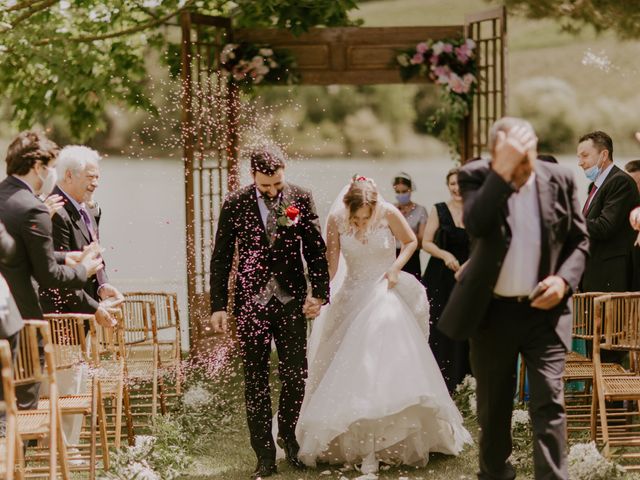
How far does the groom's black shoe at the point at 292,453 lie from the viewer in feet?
18.9

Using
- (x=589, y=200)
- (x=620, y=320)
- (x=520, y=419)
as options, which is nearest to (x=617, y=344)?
(x=620, y=320)

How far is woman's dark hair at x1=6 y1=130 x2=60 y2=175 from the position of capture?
16.1 feet

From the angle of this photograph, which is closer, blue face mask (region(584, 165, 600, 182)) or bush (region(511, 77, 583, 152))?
blue face mask (region(584, 165, 600, 182))

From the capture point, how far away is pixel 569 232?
14.2 ft

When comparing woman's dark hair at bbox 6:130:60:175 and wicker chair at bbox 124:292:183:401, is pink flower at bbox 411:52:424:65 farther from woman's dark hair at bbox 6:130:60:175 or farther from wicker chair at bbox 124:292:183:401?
woman's dark hair at bbox 6:130:60:175

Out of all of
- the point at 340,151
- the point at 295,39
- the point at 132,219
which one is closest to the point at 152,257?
the point at 132,219

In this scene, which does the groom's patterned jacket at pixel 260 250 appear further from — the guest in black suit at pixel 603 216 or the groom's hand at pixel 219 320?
the guest in black suit at pixel 603 216

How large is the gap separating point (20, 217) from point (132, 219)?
2024 cm

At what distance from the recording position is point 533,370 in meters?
4.30

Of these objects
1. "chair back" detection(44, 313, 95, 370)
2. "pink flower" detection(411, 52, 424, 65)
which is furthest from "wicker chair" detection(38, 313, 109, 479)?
"pink flower" detection(411, 52, 424, 65)

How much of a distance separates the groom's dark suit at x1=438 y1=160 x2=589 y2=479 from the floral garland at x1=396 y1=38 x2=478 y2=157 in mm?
4696

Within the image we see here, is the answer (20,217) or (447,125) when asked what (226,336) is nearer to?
(447,125)

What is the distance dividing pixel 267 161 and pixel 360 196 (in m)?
0.81

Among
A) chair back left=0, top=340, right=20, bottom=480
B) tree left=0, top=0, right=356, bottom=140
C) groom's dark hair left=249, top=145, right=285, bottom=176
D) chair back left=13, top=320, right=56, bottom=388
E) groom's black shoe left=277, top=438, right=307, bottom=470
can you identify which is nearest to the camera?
chair back left=0, top=340, right=20, bottom=480
